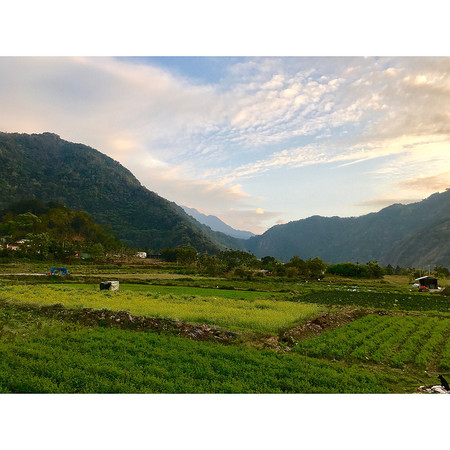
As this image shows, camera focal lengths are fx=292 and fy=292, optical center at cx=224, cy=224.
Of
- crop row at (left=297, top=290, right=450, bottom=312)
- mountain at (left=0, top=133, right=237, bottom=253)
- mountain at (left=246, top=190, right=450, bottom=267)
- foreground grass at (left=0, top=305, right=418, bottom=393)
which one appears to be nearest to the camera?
foreground grass at (left=0, top=305, right=418, bottom=393)

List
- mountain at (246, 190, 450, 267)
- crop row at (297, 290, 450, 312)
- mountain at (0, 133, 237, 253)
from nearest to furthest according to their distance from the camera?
1. crop row at (297, 290, 450, 312)
2. mountain at (0, 133, 237, 253)
3. mountain at (246, 190, 450, 267)

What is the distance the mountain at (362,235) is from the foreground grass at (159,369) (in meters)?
122

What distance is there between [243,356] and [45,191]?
463 ft

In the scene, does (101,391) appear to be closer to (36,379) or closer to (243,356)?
(36,379)

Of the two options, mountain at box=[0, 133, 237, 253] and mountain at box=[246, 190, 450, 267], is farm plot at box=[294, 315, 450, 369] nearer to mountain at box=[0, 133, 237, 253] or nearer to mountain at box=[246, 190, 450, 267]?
mountain at box=[0, 133, 237, 253]

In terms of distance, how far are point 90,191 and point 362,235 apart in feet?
461

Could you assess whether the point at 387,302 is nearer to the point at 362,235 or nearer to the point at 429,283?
the point at 429,283

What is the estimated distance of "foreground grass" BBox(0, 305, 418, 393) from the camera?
601cm

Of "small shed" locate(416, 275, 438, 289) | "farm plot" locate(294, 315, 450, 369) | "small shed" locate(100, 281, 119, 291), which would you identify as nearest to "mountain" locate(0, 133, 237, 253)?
"small shed" locate(416, 275, 438, 289)

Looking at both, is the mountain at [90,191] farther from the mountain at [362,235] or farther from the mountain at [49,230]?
the mountain at [362,235]

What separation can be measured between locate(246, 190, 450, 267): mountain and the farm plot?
11317 cm

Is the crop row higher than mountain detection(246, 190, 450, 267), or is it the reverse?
mountain detection(246, 190, 450, 267)

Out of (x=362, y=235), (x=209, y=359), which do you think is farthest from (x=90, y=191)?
(x=209, y=359)

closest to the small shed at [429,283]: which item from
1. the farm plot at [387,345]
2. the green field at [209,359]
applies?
the farm plot at [387,345]
